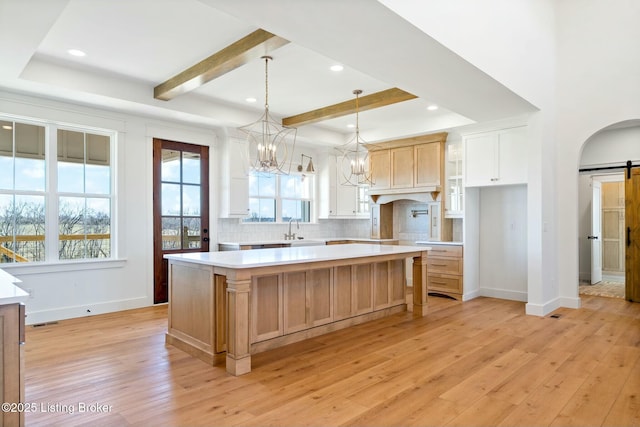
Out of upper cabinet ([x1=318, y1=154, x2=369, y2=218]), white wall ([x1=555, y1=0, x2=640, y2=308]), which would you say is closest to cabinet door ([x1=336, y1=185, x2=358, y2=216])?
upper cabinet ([x1=318, y1=154, x2=369, y2=218])

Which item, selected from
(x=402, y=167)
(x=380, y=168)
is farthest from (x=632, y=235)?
(x=380, y=168)

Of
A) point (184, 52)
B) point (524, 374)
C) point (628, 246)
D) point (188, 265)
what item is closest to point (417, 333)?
point (524, 374)

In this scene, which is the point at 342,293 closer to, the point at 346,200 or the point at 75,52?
the point at 346,200

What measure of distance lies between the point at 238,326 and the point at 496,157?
14.5 ft

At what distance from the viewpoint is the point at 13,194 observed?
4.56m

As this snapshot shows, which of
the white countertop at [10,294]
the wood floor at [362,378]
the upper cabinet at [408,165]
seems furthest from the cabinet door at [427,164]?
the white countertop at [10,294]

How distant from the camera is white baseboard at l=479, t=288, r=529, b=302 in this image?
5807 millimetres

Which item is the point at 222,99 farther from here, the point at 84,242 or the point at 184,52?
the point at 84,242

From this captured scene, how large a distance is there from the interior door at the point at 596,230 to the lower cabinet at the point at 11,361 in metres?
8.46

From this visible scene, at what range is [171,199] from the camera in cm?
582

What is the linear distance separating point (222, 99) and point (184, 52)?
61.8 inches

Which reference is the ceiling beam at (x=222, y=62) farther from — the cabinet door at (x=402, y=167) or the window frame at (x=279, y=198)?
the cabinet door at (x=402, y=167)

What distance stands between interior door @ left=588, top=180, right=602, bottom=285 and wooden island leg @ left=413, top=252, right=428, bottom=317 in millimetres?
4378

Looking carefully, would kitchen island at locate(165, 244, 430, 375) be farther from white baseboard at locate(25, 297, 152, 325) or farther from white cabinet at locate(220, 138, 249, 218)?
white cabinet at locate(220, 138, 249, 218)
